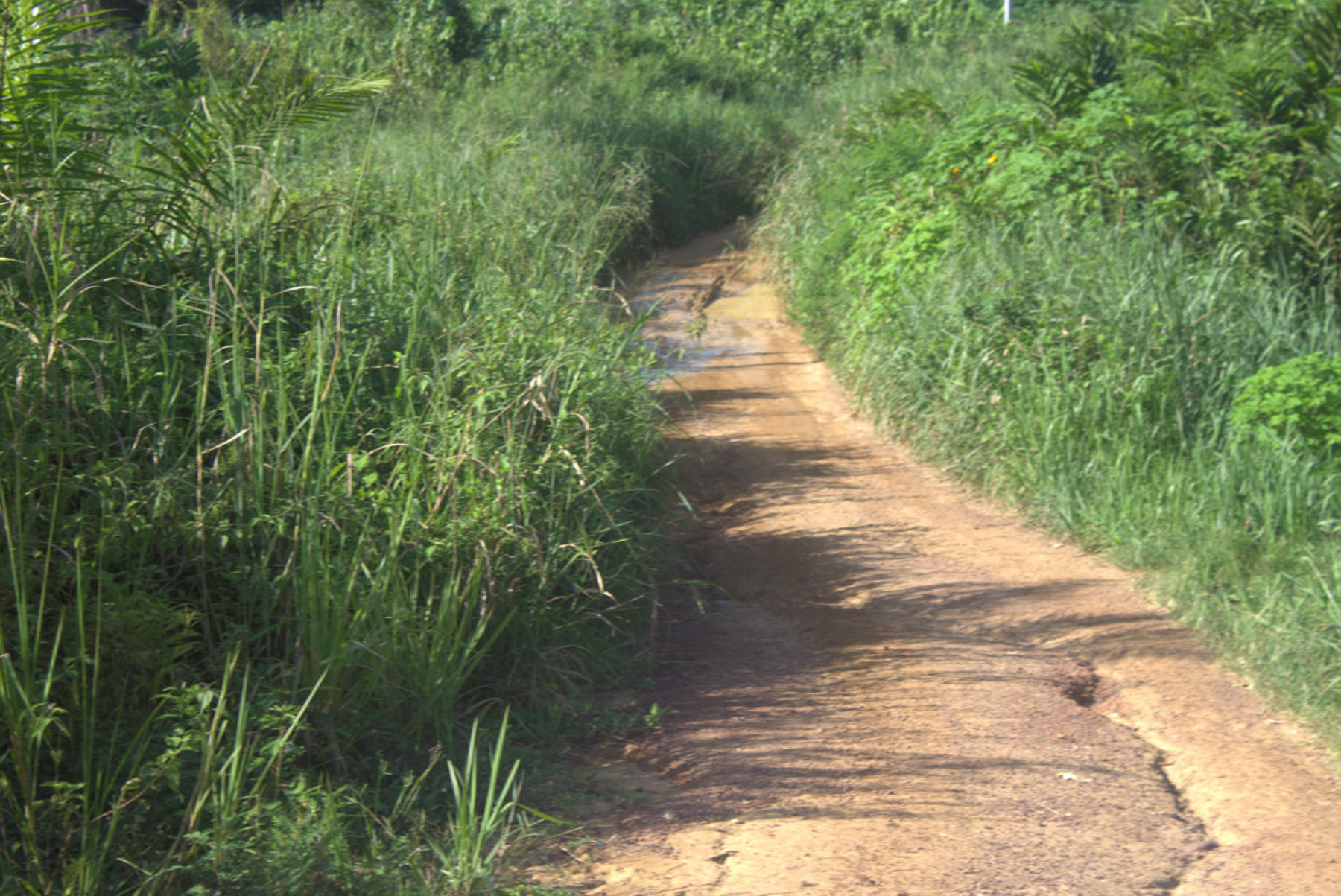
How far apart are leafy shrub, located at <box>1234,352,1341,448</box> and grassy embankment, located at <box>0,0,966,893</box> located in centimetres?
295

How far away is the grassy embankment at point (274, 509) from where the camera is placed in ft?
9.20

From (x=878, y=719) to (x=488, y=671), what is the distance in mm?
1330

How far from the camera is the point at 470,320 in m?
4.95

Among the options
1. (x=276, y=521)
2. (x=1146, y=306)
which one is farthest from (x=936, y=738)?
(x=1146, y=306)

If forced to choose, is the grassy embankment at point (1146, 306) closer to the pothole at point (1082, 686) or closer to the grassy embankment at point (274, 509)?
the pothole at point (1082, 686)

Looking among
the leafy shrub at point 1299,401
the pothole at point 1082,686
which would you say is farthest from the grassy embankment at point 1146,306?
the pothole at point 1082,686

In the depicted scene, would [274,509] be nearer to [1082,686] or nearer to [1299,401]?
[1082,686]

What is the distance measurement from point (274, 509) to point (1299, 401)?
460cm

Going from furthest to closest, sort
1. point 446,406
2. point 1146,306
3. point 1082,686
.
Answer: point 1146,306 → point 1082,686 → point 446,406

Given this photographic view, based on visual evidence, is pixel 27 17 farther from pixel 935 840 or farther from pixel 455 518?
pixel 935 840

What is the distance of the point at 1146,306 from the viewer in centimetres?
642

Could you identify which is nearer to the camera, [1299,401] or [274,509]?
[274,509]

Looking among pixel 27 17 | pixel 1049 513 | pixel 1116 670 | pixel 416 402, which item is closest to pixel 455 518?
pixel 416 402

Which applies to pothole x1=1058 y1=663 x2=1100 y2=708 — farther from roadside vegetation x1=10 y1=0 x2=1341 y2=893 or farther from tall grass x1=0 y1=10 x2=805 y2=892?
tall grass x1=0 y1=10 x2=805 y2=892
